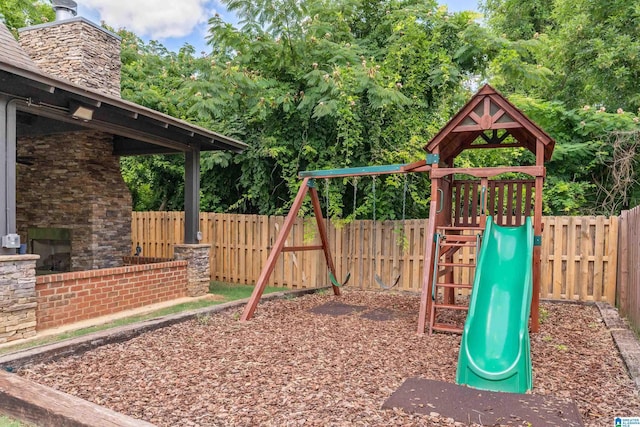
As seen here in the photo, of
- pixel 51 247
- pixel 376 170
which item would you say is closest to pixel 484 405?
pixel 376 170

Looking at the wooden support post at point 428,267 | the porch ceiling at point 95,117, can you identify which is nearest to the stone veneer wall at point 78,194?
the porch ceiling at point 95,117

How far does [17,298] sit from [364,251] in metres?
5.94

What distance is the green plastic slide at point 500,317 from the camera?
12.2 ft

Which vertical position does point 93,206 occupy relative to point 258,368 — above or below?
above

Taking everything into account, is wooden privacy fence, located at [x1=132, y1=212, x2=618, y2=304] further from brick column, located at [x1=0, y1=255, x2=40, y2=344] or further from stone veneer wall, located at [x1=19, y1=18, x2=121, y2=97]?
brick column, located at [x1=0, y1=255, x2=40, y2=344]

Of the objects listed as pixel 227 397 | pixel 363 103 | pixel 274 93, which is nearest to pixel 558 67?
pixel 363 103

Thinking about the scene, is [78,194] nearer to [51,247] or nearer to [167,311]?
[51,247]

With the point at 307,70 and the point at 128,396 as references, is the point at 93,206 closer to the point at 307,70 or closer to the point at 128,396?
the point at 307,70

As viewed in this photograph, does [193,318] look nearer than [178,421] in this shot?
No

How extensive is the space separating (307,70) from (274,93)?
3.27ft

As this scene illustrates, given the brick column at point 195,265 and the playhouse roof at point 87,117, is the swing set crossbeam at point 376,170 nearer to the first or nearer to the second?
the playhouse roof at point 87,117

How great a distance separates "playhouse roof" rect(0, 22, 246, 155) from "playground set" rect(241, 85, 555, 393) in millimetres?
2418

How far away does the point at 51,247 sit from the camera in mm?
8719

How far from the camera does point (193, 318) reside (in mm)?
6078
